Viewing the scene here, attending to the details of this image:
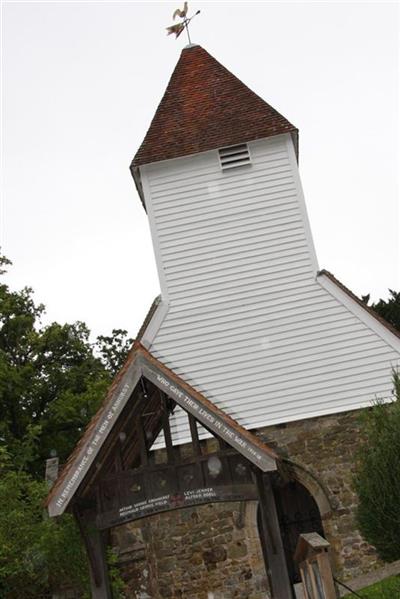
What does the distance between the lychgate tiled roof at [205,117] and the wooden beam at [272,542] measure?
906 cm

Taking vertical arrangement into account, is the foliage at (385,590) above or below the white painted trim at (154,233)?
below

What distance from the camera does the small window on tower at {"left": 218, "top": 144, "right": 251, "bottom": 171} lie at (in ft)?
60.3

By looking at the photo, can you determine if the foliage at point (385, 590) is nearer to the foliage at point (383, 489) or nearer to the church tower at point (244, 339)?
the foliage at point (383, 489)

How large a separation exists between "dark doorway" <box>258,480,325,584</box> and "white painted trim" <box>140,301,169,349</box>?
4.92 m

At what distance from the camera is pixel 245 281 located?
17375mm

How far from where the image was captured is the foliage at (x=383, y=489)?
12.0 m

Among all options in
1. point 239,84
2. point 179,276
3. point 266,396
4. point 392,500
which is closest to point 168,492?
point 392,500

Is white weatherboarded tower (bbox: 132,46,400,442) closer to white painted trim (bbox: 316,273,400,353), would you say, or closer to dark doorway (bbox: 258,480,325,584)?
white painted trim (bbox: 316,273,400,353)

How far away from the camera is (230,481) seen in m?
11.2

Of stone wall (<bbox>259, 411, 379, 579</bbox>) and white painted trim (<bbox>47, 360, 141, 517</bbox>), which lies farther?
stone wall (<bbox>259, 411, 379, 579</bbox>)

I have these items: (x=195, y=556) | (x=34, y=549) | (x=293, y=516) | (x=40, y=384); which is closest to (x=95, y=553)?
(x=34, y=549)

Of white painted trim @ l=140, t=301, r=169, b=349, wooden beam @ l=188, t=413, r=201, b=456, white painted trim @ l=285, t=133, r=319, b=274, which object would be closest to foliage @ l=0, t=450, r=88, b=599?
white painted trim @ l=140, t=301, r=169, b=349

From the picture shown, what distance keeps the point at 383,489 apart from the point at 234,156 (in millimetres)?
8594

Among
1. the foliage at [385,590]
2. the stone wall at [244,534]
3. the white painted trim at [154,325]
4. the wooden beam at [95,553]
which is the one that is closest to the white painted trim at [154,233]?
the white painted trim at [154,325]
